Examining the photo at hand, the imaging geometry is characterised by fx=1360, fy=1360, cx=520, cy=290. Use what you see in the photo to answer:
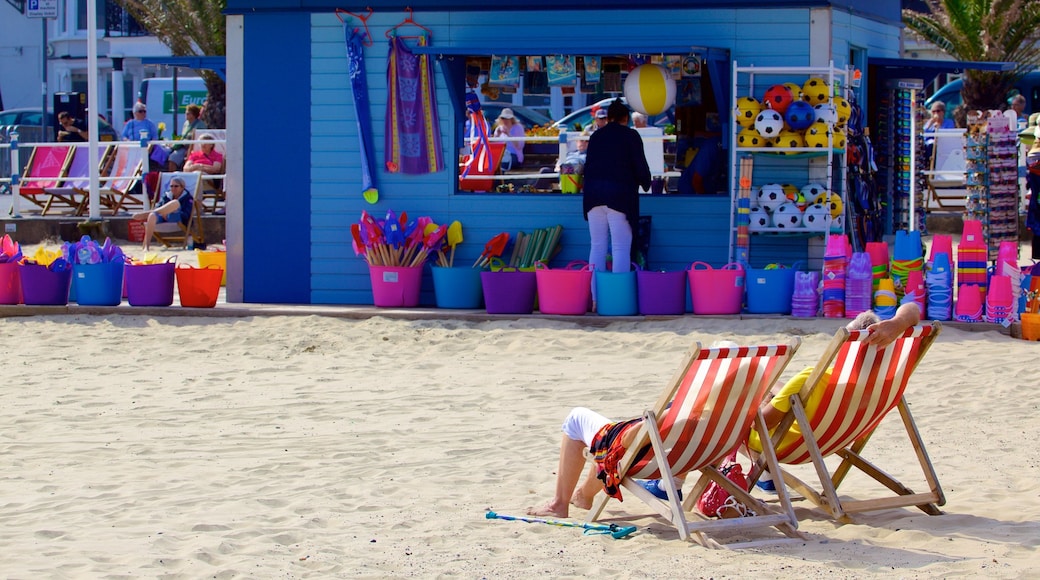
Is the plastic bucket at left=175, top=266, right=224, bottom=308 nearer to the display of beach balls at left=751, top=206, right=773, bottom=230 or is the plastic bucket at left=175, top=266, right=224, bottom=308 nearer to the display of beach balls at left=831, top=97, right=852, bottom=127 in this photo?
the display of beach balls at left=751, top=206, right=773, bottom=230

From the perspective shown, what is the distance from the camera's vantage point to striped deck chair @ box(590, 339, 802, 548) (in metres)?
4.70

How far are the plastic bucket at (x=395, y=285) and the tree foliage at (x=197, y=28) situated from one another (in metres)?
11.9

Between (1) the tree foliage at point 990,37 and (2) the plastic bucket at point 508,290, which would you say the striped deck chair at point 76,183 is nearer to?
(2) the plastic bucket at point 508,290

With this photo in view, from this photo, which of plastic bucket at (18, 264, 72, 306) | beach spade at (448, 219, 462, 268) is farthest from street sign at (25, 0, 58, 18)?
beach spade at (448, 219, 462, 268)

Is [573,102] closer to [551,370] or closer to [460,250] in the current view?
→ [460,250]

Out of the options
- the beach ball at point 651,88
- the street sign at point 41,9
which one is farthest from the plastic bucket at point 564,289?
the street sign at point 41,9

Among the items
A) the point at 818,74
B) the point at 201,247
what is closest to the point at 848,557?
the point at 818,74

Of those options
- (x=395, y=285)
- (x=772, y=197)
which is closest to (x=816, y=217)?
(x=772, y=197)

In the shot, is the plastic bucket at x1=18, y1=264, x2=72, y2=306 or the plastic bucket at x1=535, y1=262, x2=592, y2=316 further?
the plastic bucket at x1=18, y1=264, x2=72, y2=306

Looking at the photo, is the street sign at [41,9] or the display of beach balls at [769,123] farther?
the street sign at [41,9]

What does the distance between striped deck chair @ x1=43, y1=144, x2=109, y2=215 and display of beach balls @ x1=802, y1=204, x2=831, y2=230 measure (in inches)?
416

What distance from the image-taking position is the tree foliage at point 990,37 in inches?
790

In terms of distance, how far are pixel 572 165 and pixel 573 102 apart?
14.3 m

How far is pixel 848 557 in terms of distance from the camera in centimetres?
460
